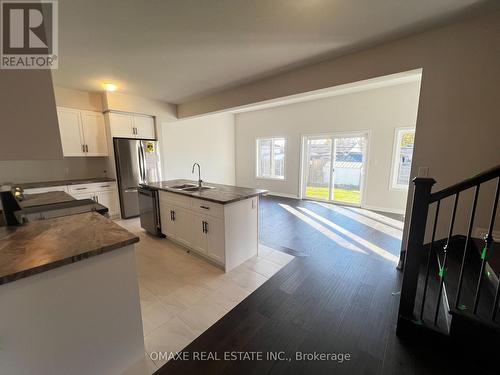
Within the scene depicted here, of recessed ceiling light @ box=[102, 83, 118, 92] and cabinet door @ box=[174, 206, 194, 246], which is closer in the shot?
cabinet door @ box=[174, 206, 194, 246]

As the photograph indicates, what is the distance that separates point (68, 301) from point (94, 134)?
409 centimetres

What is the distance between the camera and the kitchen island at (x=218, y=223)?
2.46m

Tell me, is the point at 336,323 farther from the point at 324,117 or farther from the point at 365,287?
the point at 324,117

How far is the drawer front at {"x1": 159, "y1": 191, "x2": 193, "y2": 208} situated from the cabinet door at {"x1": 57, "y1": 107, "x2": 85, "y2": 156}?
7.04ft

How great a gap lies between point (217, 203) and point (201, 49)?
180 centimetres

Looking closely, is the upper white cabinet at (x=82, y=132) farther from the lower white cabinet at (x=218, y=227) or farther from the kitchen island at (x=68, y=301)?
the kitchen island at (x=68, y=301)

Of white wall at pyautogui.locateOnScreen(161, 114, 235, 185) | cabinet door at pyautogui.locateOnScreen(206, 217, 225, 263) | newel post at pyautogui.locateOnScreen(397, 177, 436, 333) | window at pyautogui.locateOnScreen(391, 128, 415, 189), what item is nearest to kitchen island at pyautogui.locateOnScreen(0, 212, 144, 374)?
cabinet door at pyautogui.locateOnScreen(206, 217, 225, 263)

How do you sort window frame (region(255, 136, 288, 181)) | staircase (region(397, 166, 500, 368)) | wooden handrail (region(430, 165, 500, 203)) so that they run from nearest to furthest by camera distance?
1. wooden handrail (region(430, 165, 500, 203))
2. staircase (region(397, 166, 500, 368))
3. window frame (region(255, 136, 288, 181))

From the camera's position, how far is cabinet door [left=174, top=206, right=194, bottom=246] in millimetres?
2896

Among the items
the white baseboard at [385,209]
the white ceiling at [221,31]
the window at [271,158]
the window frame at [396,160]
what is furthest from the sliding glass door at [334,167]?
the white ceiling at [221,31]

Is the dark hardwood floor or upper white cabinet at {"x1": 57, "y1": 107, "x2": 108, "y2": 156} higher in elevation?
upper white cabinet at {"x1": 57, "y1": 107, "x2": 108, "y2": 156}

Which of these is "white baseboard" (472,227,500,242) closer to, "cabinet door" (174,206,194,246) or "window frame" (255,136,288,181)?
"cabinet door" (174,206,194,246)

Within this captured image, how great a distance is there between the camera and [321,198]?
597 centimetres

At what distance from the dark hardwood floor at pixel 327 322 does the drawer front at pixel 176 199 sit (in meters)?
1.45
